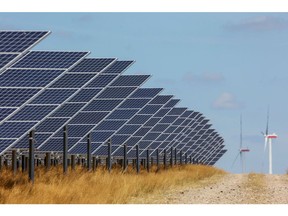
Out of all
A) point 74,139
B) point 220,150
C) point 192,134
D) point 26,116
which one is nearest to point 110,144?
point 74,139

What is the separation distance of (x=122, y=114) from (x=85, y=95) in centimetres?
917

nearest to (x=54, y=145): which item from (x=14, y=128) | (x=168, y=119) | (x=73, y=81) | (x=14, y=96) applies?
(x=73, y=81)

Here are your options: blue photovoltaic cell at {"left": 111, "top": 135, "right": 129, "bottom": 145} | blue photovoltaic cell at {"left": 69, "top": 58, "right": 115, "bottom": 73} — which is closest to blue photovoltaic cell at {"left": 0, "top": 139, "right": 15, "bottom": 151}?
blue photovoltaic cell at {"left": 69, "top": 58, "right": 115, "bottom": 73}

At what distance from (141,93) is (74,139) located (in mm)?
14871

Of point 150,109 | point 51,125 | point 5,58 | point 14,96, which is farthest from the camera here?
point 150,109

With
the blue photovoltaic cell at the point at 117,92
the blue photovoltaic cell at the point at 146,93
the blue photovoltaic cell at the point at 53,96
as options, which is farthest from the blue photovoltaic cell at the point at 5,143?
the blue photovoltaic cell at the point at 146,93

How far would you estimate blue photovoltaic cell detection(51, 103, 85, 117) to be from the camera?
3462 cm

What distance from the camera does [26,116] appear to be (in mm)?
28875

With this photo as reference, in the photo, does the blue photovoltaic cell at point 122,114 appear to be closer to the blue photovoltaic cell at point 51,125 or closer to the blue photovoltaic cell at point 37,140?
the blue photovoltaic cell at point 51,125

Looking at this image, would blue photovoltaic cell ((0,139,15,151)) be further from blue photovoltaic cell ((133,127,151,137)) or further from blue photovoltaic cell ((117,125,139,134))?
blue photovoltaic cell ((133,127,151,137))

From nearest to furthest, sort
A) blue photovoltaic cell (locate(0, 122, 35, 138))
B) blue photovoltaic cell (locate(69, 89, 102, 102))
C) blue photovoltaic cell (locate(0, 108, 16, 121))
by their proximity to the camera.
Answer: blue photovoltaic cell (locate(0, 108, 16, 121)), blue photovoltaic cell (locate(0, 122, 35, 138)), blue photovoltaic cell (locate(69, 89, 102, 102))

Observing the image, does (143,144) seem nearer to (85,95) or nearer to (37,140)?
(85,95)

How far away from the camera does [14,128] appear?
27500 millimetres

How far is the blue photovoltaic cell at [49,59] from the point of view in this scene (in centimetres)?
3014
